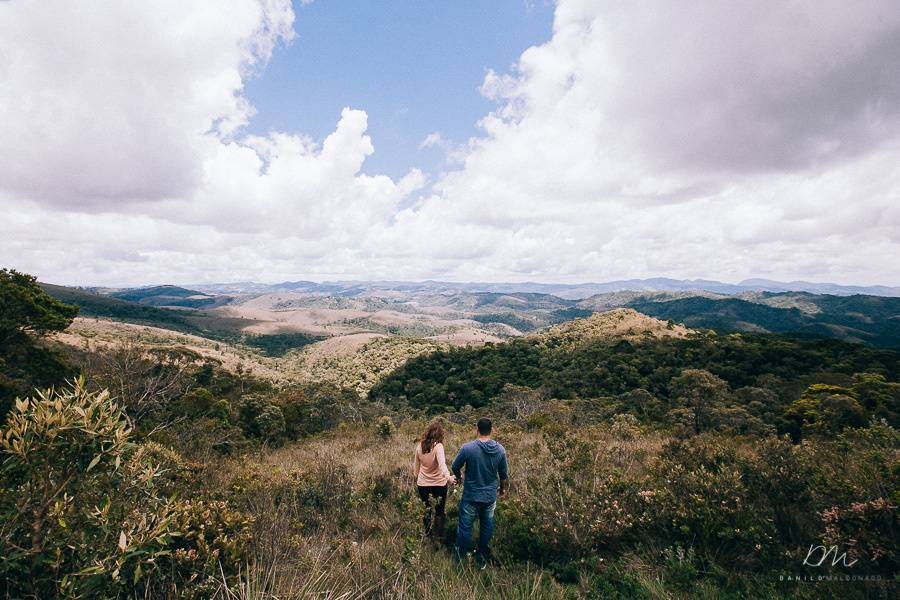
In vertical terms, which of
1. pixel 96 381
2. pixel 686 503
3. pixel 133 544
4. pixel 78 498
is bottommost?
pixel 96 381

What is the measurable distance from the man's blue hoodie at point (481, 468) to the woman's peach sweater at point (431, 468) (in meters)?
0.42

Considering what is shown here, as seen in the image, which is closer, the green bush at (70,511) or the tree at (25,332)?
the green bush at (70,511)

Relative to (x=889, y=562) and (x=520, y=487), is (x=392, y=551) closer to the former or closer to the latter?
(x=520, y=487)

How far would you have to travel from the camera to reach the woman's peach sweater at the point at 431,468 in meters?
6.10

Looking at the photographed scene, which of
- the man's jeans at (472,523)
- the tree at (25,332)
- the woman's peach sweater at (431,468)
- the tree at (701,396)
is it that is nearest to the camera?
the man's jeans at (472,523)

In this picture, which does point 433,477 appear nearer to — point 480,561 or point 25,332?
point 480,561

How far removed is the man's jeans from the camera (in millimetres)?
5387

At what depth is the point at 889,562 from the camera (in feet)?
13.2

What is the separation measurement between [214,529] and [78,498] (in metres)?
1.27

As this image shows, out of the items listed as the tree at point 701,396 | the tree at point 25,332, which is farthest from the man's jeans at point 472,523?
the tree at point 701,396

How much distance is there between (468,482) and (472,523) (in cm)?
55

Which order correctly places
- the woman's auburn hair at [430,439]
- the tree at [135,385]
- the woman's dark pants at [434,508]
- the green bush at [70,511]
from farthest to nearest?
the tree at [135,385] → the woman's auburn hair at [430,439] → the woman's dark pants at [434,508] → the green bush at [70,511]

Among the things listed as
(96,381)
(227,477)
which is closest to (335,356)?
(96,381)

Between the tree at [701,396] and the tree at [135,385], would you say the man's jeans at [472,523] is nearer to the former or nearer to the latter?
the tree at [135,385]
